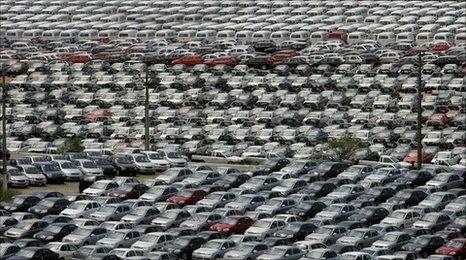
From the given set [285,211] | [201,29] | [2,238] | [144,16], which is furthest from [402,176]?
[144,16]

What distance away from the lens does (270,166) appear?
75.8 m

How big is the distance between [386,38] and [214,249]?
195ft

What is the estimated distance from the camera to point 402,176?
7275 centimetres

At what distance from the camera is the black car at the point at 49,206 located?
6625 centimetres

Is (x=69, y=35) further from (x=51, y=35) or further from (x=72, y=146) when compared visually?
(x=72, y=146)

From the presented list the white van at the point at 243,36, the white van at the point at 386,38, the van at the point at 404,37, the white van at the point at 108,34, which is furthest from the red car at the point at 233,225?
the white van at the point at 108,34

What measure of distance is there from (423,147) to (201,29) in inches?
1722

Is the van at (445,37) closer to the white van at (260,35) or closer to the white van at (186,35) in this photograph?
the white van at (260,35)

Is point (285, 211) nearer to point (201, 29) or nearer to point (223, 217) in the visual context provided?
point (223, 217)

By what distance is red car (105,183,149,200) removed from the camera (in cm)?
6956

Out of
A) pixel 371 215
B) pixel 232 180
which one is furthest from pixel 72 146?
pixel 371 215

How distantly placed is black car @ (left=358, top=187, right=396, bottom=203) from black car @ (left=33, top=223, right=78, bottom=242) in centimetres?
1235

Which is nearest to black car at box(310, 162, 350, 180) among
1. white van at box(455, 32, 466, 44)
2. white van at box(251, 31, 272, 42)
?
white van at box(455, 32, 466, 44)

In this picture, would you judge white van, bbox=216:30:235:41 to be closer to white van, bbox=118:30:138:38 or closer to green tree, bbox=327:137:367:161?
white van, bbox=118:30:138:38
